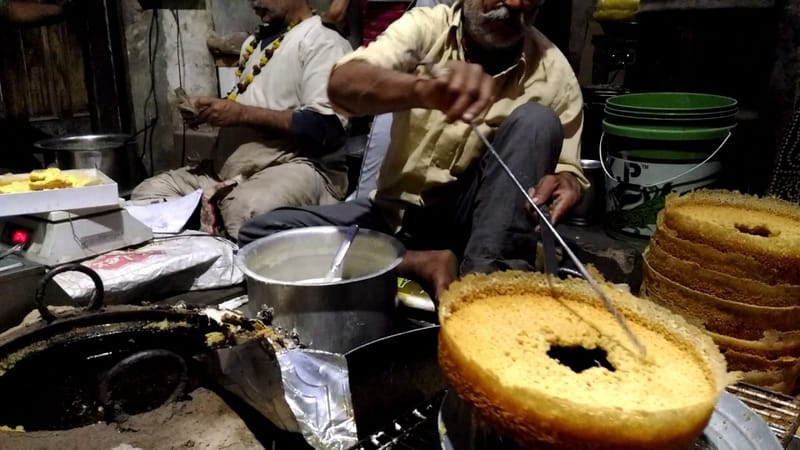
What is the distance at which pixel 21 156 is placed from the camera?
469 cm

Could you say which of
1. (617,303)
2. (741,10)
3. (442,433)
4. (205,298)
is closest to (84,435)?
(442,433)

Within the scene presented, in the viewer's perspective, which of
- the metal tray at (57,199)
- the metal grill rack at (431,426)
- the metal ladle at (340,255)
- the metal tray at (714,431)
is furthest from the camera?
the metal tray at (57,199)

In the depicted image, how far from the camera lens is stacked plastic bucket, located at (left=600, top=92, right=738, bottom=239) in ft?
8.92

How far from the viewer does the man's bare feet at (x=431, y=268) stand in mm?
2455

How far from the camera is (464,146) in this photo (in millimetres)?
2520

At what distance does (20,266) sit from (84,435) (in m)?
Result: 1.26

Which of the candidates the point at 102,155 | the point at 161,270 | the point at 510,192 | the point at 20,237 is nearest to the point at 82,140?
the point at 102,155

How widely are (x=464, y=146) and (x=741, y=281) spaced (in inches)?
45.8

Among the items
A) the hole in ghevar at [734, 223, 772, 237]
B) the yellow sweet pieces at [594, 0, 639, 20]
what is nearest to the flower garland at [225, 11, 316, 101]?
the yellow sweet pieces at [594, 0, 639, 20]

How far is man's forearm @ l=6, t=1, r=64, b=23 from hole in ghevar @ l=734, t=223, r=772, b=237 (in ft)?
15.5

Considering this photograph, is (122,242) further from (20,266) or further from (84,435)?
(84,435)

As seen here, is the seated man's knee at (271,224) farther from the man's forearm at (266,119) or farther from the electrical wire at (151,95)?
the electrical wire at (151,95)

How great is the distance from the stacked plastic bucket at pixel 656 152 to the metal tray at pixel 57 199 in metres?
2.44

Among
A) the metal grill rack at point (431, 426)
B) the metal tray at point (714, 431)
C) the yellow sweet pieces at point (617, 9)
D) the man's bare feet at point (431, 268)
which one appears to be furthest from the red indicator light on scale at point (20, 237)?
the yellow sweet pieces at point (617, 9)
